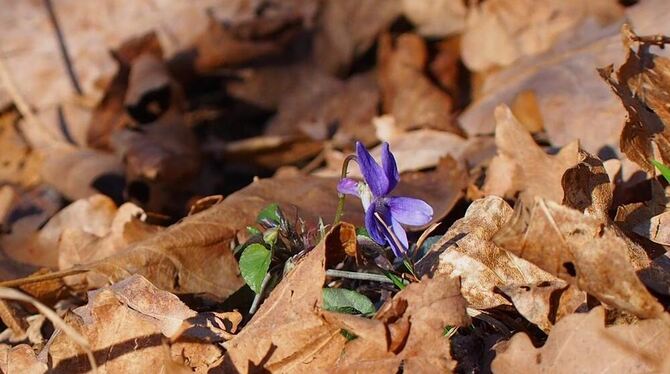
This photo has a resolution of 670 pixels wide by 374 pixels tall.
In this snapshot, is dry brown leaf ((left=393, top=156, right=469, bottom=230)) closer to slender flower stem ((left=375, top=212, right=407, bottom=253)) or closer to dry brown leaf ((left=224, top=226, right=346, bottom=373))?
slender flower stem ((left=375, top=212, right=407, bottom=253))

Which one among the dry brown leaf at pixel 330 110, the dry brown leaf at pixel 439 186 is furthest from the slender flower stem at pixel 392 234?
the dry brown leaf at pixel 330 110

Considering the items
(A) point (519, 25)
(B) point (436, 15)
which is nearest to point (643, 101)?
(A) point (519, 25)

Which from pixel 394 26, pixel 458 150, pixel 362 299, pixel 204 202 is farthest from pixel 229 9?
pixel 362 299

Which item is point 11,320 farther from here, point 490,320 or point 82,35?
point 82,35

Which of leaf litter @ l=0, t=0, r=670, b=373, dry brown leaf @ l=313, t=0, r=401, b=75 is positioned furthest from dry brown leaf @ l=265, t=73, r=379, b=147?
dry brown leaf @ l=313, t=0, r=401, b=75

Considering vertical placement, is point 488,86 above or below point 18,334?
below

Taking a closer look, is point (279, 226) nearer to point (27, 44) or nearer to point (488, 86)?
point (488, 86)
